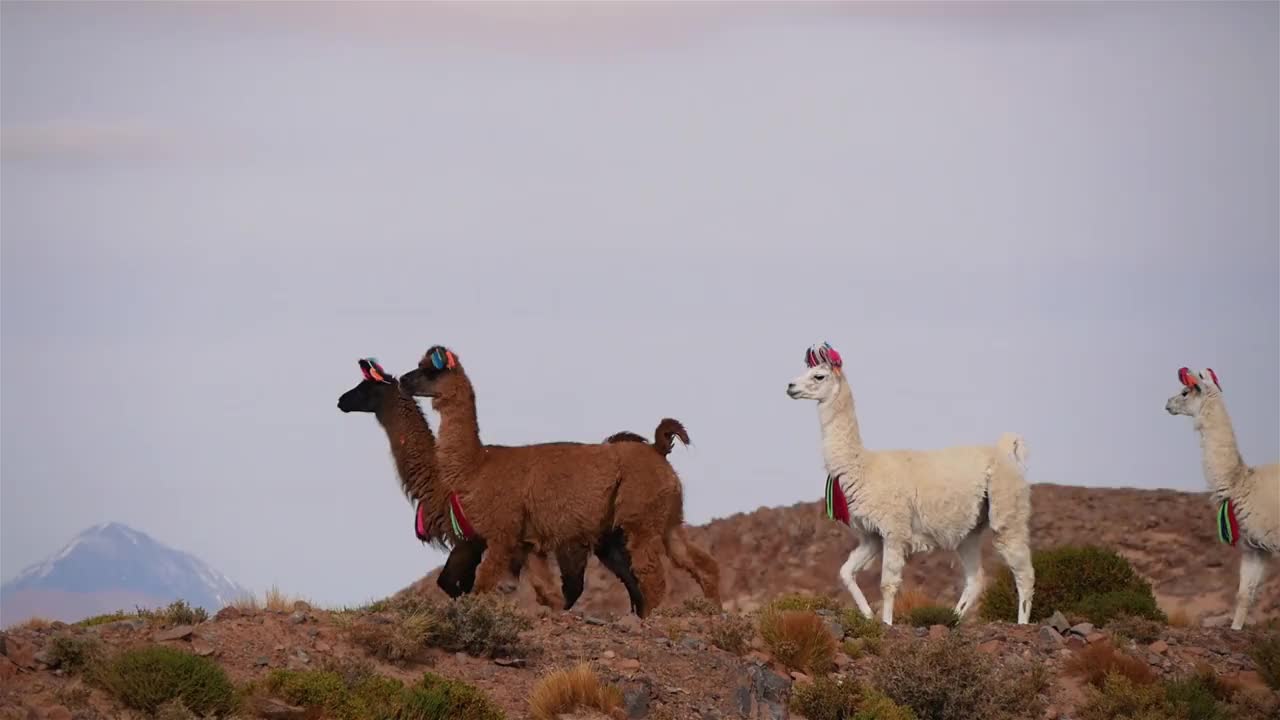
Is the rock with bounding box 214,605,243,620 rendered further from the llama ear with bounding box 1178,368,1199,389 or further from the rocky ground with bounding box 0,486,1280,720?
the llama ear with bounding box 1178,368,1199,389

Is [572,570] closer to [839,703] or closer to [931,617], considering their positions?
[931,617]

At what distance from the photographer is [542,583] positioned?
23.0 metres

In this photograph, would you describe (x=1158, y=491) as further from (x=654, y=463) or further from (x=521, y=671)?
(x=521, y=671)

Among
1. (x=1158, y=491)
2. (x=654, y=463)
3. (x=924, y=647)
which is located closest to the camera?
(x=924, y=647)

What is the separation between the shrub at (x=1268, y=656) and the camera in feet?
70.8

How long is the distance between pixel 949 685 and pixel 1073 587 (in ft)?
22.3

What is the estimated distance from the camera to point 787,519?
4791cm

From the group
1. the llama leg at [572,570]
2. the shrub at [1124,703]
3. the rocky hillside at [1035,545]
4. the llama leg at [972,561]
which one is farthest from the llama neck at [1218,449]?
the rocky hillside at [1035,545]

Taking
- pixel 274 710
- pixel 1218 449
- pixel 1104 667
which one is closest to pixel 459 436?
pixel 274 710

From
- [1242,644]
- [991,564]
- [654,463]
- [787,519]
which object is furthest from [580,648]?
[787,519]

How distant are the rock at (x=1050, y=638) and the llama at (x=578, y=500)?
3.62 metres

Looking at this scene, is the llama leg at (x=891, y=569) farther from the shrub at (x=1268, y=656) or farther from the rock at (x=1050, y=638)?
the shrub at (x=1268, y=656)

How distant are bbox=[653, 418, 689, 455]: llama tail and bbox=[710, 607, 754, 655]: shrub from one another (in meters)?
2.94

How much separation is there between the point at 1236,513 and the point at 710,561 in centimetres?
652
